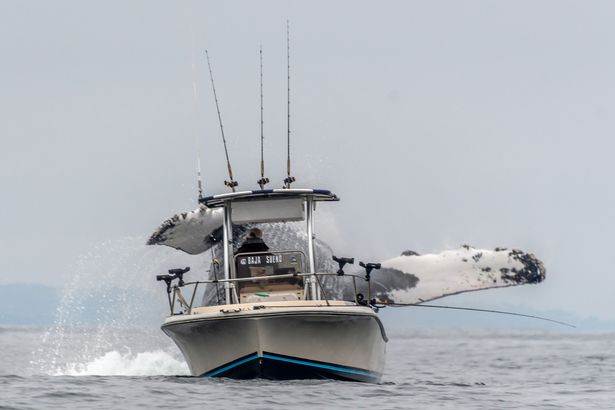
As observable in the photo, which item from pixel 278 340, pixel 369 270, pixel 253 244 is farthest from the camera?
pixel 253 244

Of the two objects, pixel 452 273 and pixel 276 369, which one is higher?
pixel 452 273

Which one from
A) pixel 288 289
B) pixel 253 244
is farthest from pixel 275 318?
pixel 253 244

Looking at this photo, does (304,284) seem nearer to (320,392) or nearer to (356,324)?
(356,324)

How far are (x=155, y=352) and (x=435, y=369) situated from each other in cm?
1115

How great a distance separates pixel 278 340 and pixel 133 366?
9400 mm

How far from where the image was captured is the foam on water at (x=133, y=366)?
30641mm

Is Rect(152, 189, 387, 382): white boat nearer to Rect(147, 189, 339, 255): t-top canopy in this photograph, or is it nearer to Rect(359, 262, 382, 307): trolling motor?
Rect(359, 262, 382, 307): trolling motor

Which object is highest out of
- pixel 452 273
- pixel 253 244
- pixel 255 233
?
pixel 255 233

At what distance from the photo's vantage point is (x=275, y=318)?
2302 cm

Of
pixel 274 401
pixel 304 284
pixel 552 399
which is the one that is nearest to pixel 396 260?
pixel 304 284

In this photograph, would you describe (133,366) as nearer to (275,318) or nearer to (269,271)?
(269,271)

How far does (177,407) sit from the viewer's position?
20.2 metres

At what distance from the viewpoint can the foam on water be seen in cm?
3064

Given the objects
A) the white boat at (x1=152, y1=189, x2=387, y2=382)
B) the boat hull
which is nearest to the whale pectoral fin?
the white boat at (x1=152, y1=189, x2=387, y2=382)
